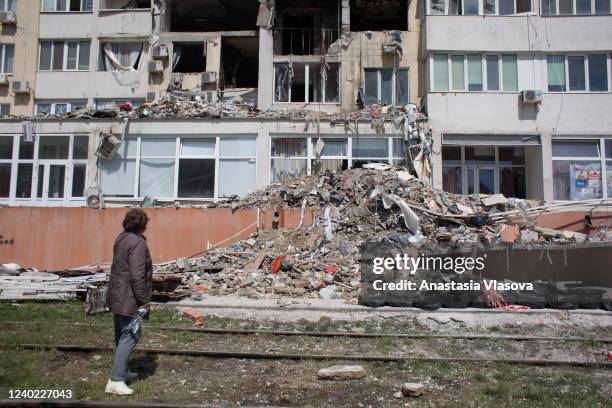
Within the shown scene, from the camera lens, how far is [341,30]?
82.0 feet

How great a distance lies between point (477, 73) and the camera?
22141mm

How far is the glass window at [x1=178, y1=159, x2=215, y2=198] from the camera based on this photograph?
2095 cm

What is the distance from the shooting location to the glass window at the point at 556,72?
864 inches

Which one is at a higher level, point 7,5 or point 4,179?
point 7,5

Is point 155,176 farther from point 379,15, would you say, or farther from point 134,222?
point 134,222

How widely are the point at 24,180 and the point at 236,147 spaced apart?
31.3 feet

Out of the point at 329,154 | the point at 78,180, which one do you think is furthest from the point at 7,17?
the point at 329,154

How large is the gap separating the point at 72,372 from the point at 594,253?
36.8 feet

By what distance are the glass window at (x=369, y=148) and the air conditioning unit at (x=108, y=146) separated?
10.2 metres

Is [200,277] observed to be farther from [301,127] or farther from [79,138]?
[79,138]

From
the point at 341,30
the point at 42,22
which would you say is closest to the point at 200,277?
the point at 341,30

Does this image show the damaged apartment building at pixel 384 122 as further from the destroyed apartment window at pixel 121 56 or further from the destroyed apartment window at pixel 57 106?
the destroyed apartment window at pixel 57 106

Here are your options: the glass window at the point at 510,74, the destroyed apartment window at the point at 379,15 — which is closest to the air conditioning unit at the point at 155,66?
the destroyed apartment window at the point at 379,15

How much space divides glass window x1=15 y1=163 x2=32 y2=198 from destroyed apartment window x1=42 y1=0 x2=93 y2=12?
9.88 m
